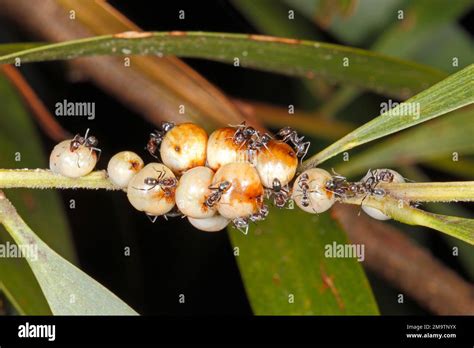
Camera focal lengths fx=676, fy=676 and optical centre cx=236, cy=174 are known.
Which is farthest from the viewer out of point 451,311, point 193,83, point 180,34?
point 451,311

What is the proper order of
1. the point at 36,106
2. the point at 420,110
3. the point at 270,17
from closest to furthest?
the point at 420,110 → the point at 36,106 → the point at 270,17

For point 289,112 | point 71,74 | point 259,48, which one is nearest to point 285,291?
point 259,48

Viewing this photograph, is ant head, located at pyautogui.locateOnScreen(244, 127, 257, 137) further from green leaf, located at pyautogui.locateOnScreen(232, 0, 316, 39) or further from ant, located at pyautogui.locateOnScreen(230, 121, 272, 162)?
green leaf, located at pyautogui.locateOnScreen(232, 0, 316, 39)

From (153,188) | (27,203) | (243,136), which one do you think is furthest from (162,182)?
(27,203)

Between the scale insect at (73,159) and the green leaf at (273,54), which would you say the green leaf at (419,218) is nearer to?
the scale insect at (73,159)

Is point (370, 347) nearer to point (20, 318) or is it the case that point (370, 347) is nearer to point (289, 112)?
point (20, 318)

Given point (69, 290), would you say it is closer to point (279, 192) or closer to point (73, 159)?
point (73, 159)

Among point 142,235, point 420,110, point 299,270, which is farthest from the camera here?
point 142,235
